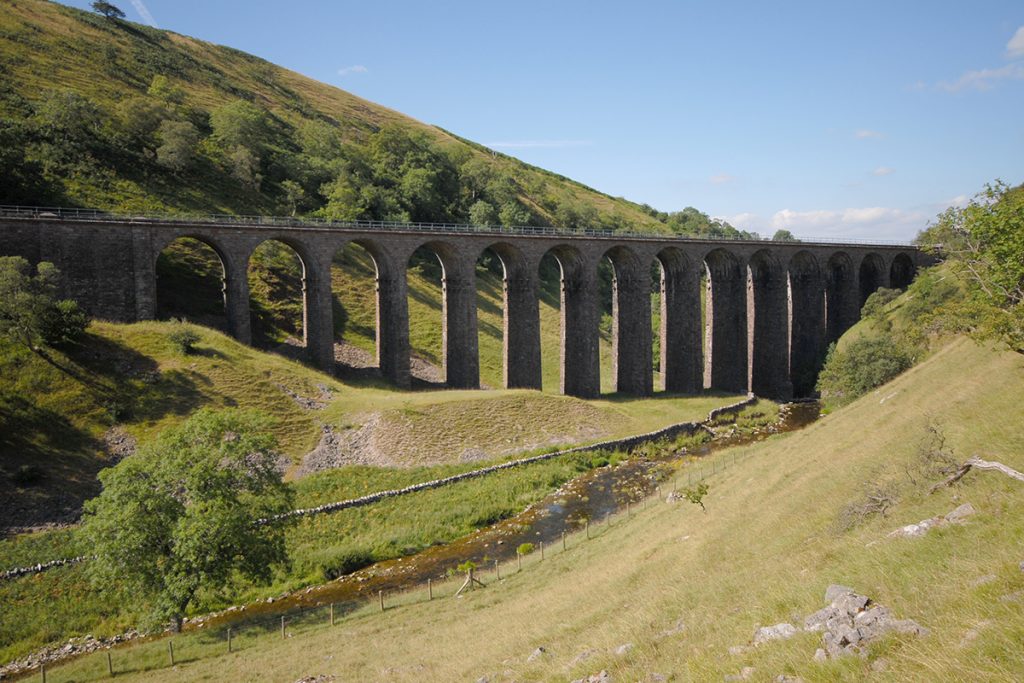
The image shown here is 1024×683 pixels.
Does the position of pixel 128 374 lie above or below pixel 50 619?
above

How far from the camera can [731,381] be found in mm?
68000

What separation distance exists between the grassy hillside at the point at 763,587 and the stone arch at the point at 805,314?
46856 mm

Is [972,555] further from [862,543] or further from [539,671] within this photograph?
[539,671]

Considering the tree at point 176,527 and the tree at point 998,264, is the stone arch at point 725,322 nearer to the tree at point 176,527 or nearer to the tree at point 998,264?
the tree at point 998,264

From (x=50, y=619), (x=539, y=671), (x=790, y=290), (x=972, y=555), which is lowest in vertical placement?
(x=50, y=619)

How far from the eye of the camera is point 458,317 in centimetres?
5319

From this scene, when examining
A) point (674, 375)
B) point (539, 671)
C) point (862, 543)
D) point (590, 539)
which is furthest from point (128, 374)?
point (674, 375)

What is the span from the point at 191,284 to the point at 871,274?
264 feet

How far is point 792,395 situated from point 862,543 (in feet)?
204

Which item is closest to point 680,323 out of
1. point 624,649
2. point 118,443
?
point 118,443

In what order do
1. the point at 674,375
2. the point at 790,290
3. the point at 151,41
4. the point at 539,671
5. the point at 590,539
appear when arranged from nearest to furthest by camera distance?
the point at 539,671 → the point at 590,539 → the point at 674,375 → the point at 790,290 → the point at 151,41

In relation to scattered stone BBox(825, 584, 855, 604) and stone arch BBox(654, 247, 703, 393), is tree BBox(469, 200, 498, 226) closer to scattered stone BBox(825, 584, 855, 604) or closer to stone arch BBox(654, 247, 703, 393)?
stone arch BBox(654, 247, 703, 393)

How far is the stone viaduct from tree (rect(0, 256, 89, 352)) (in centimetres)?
324

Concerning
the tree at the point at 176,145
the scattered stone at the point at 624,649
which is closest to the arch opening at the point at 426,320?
the tree at the point at 176,145
